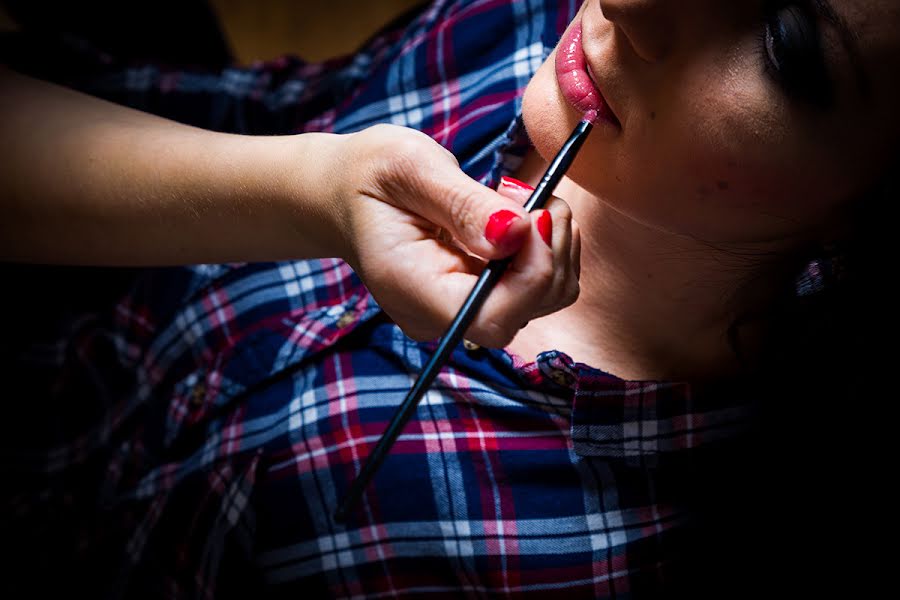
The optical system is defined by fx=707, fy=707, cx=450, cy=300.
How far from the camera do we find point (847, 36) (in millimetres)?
555

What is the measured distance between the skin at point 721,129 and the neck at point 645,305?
1.0 inches

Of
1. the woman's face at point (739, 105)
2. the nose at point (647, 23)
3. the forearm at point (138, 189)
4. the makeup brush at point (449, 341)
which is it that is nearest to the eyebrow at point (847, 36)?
the woman's face at point (739, 105)

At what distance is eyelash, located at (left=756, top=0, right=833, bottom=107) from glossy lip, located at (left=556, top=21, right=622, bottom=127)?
0.43 feet

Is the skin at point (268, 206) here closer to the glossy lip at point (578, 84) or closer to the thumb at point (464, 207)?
the thumb at point (464, 207)

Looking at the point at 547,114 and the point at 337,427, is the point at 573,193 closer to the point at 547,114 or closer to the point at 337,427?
the point at 547,114

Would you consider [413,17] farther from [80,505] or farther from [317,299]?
[80,505]

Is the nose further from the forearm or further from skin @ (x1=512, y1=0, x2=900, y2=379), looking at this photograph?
the forearm

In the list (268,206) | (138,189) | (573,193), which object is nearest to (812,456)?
(573,193)

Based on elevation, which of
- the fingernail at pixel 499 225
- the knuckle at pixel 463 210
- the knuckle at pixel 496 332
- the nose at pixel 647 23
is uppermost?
the nose at pixel 647 23

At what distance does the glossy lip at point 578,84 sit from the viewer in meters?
0.63

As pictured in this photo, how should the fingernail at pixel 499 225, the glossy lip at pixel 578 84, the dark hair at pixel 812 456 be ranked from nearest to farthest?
the fingernail at pixel 499 225 → the glossy lip at pixel 578 84 → the dark hair at pixel 812 456

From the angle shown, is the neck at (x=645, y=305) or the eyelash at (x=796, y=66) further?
the neck at (x=645, y=305)

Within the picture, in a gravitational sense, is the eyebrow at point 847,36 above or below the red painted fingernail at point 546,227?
above

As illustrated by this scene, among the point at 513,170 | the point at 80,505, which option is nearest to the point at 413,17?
the point at 513,170
